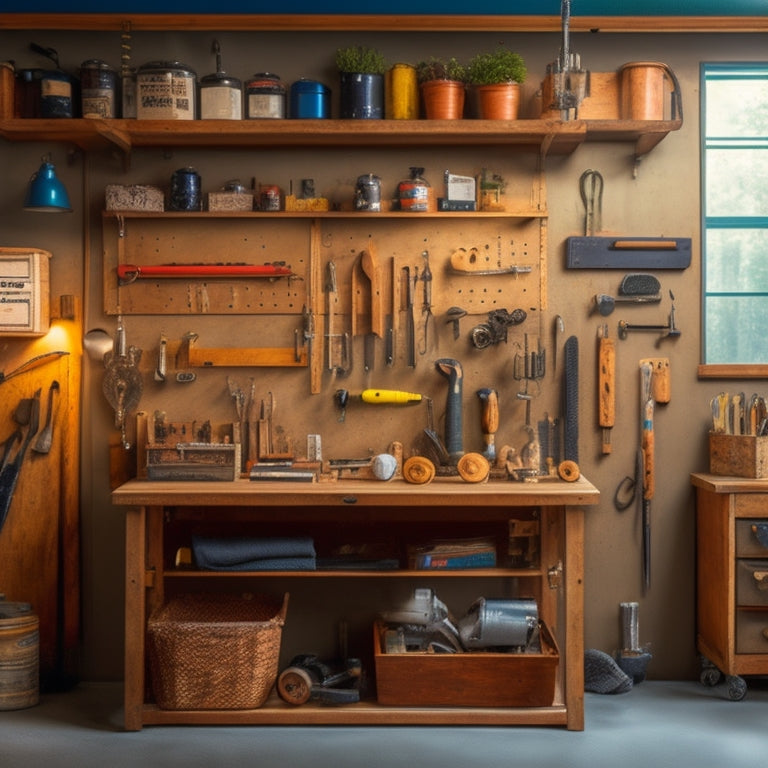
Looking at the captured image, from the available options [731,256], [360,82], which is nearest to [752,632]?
[731,256]

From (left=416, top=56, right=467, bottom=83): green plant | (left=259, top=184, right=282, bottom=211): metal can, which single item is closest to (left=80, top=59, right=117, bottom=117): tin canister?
(left=259, top=184, right=282, bottom=211): metal can

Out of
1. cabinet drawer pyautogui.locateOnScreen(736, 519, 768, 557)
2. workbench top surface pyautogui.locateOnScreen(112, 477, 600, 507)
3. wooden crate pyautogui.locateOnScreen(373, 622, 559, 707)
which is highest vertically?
workbench top surface pyautogui.locateOnScreen(112, 477, 600, 507)

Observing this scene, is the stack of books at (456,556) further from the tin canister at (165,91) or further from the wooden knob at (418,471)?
the tin canister at (165,91)

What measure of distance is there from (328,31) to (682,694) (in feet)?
10.7

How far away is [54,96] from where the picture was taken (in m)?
4.46

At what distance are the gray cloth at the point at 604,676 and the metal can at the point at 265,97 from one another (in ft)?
8.81

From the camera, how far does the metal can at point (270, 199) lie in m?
4.56

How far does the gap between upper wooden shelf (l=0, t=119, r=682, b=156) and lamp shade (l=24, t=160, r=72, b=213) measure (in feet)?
0.62

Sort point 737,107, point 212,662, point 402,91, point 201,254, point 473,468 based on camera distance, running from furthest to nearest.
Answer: point 737,107, point 201,254, point 402,91, point 473,468, point 212,662

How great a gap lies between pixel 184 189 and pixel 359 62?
36.4 inches

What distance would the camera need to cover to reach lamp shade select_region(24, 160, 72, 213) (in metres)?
4.38

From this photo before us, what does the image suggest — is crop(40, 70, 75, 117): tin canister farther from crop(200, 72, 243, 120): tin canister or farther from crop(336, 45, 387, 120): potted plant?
crop(336, 45, 387, 120): potted plant

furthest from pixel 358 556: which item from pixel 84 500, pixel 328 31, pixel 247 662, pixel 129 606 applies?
pixel 328 31

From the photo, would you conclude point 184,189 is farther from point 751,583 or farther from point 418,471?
point 751,583
